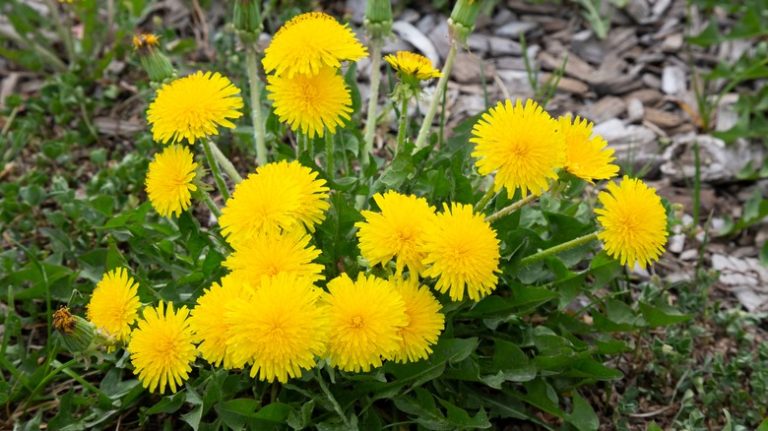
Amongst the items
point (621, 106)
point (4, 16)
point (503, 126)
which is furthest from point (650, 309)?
point (4, 16)

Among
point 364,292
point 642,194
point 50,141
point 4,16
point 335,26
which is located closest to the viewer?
point 364,292

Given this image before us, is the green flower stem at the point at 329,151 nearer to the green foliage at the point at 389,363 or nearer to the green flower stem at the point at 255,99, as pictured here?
the green foliage at the point at 389,363

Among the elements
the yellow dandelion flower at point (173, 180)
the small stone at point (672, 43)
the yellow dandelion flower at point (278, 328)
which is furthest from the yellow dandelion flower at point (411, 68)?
the small stone at point (672, 43)

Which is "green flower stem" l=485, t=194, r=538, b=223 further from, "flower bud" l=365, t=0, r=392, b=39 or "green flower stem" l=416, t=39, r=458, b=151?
"flower bud" l=365, t=0, r=392, b=39

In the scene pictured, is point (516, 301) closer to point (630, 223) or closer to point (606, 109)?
point (630, 223)

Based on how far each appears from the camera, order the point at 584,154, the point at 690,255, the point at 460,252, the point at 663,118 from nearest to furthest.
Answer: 1. the point at 460,252
2. the point at 584,154
3. the point at 690,255
4. the point at 663,118

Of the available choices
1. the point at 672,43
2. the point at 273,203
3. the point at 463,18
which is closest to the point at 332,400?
the point at 273,203

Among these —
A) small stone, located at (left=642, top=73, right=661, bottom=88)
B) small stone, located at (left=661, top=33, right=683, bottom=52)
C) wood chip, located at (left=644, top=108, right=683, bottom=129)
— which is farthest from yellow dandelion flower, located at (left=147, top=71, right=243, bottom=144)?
small stone, located at (left=661, top=33, right=683, bottom=52)

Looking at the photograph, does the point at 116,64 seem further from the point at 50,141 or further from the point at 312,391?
the point at 312,391
